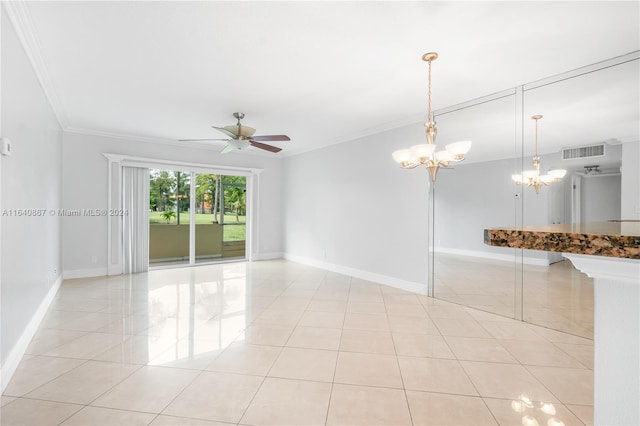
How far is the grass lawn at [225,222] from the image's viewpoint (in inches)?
237

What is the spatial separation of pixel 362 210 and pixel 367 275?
1.13 metres

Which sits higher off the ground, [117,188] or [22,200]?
[117,188]

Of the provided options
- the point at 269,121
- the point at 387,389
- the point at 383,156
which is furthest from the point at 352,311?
the point at 269,121

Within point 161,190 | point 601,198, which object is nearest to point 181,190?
point 161,190

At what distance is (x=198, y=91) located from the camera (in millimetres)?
3525

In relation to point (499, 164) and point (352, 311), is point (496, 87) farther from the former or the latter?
point (352, 311)

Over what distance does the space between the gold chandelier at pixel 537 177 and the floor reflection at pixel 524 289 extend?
0.91m

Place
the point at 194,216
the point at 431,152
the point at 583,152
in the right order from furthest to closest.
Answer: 1. the point at 194,216
2. the point at 583,152
3. the point at 431,152

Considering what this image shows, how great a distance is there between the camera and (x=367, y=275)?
519 cm

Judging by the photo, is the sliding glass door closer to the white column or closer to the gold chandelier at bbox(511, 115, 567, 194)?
the gold chandelier at bbox(511, 115, 567, 194)

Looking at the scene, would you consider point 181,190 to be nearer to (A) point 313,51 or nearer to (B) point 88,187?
(B) point 88,187

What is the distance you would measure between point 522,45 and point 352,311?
3.11 meters

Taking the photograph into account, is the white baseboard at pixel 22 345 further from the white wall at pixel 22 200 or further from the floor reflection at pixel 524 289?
the floor reflection at pixel 524 289

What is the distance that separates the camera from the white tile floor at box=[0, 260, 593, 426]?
1.79 m
